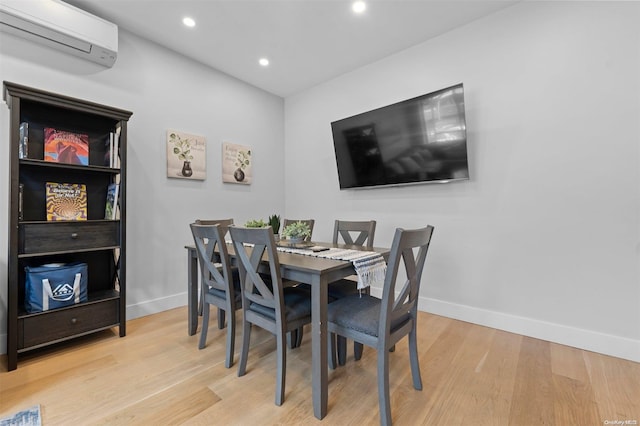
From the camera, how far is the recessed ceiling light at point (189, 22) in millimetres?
2568

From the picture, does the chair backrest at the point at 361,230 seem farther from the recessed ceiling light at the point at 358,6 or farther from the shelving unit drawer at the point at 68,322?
the shelving unit drawer at the point at 68,322

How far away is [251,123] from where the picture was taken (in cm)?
389

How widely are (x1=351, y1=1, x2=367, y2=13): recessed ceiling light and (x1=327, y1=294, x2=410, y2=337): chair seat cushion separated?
2.40 metres

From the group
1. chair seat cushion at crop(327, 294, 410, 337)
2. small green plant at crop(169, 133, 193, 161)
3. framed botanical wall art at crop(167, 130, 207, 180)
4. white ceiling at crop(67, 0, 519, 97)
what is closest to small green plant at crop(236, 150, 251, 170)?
framed botanical wall art at crop(167, 130, 207, 180)

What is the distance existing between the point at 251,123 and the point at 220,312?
2529 mm

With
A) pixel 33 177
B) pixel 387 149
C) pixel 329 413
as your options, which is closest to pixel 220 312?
pixel 329 413

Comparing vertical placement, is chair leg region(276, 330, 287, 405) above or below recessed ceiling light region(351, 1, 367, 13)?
below

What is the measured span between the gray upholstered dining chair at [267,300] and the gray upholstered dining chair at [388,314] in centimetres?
23

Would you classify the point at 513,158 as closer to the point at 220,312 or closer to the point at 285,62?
the point at 285,62

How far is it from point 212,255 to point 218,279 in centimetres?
19

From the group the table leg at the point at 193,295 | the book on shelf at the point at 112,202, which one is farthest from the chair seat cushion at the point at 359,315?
the book on shelf at the point at 112,202

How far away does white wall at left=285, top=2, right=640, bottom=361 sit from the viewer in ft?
6.68

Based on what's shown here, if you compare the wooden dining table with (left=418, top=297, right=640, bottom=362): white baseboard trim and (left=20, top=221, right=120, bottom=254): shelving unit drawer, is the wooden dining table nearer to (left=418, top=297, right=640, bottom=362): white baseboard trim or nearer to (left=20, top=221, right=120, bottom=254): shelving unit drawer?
(left=20, top=221, right=120, bottom=254): shelving unit drawer

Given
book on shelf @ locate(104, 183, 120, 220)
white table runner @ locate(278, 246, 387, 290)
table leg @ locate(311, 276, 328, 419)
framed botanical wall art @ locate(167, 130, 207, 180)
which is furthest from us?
framed botanical wall art @ locate(167, 130, 207, 180)
